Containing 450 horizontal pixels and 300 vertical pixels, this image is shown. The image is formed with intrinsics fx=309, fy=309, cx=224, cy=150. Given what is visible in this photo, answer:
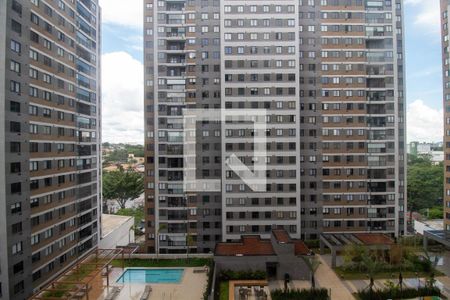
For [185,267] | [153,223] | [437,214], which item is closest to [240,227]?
[185,267]

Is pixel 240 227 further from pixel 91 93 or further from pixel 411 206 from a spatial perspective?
pixel 411 206

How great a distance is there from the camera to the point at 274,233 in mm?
26438

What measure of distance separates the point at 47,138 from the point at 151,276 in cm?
1315

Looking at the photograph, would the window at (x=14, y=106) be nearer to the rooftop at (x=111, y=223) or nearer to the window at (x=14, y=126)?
the window at (x=14, y=126)

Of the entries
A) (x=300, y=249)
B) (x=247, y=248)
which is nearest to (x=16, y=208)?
(x=247, y=248)

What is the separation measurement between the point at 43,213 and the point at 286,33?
25526 millimetres

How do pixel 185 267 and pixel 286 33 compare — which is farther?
pixel 286 33

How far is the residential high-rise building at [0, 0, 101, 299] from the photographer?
60.0 feet

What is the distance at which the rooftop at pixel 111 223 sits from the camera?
33925 mm

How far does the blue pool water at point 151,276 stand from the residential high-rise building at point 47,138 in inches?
197

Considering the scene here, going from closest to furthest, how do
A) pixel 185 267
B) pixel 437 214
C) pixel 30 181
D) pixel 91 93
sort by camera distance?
pixel 30 181 → pixel 185 267 → pixel 91 93 → pixel 437 214

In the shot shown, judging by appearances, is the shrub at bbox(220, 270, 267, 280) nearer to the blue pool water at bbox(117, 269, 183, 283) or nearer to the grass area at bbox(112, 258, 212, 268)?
the grass area at bbox(112, 258, 212, 268)

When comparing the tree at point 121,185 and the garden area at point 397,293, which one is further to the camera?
the tree at point 121,185

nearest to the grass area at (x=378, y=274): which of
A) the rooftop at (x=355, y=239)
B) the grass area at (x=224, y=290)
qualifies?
the rooftop at (x=355, y=239)
